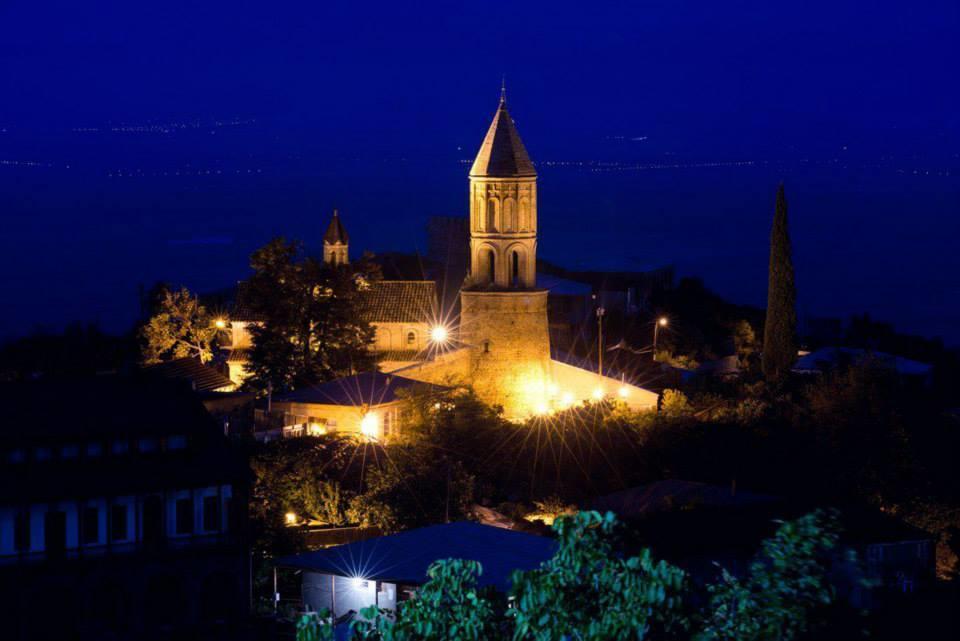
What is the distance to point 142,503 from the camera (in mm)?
27328

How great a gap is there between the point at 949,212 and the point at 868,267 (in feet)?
175

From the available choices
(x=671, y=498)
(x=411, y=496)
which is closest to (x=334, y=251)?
(x=411, y=496)

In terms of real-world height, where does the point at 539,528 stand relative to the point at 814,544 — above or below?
below

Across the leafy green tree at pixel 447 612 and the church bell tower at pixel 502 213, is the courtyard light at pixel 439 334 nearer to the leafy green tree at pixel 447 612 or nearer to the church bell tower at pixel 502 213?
the church bell tower at pixel 502 213

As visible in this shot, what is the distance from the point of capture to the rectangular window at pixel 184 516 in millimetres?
27484

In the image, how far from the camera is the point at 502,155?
144 ft

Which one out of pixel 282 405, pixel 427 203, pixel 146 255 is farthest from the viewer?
pixel 427 203

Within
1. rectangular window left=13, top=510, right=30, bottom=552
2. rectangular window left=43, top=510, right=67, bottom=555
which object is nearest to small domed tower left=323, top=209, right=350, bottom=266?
rectangular window left=43, top=510, right=67, bottom=555

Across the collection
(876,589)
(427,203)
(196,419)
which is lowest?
(876,589)

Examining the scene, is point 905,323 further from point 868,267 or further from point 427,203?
point 427,203

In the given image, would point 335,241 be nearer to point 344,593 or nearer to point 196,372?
point 196,372

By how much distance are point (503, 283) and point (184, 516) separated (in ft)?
58.3

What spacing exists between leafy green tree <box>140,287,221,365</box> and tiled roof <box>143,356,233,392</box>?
3.49 meters

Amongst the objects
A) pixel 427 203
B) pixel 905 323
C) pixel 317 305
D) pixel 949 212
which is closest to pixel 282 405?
pixel 317 305
